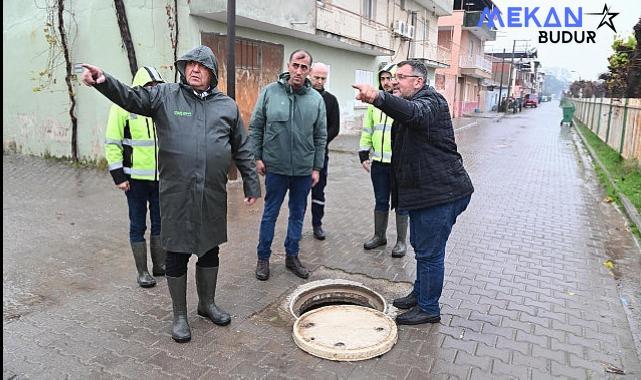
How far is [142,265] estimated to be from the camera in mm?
4402

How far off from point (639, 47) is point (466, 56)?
25758mm

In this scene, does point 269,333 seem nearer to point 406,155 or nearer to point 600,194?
point 406,155

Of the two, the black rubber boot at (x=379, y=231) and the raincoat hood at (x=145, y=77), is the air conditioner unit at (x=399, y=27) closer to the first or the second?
the black rubber boot at (x=379, y=231)

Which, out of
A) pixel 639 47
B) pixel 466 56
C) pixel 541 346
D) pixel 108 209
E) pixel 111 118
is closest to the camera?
pixel 541 346

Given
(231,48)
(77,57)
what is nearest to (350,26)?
(77,57)

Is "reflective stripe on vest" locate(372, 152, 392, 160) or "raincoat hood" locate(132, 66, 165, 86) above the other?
"raincoat hood" locate(132, 66, 165, 86)

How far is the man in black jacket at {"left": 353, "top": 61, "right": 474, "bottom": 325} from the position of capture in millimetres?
3459

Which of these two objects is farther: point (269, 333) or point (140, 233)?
point (140, 233)

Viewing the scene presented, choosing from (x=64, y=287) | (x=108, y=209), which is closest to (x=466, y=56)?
(x=108, y=209)

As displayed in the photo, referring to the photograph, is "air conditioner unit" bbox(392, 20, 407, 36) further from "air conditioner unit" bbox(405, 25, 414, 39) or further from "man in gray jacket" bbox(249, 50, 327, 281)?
"man in gray jacket" bbox(249, 50, 327, 281)

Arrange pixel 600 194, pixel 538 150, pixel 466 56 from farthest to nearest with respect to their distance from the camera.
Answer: pixel 466 56 < pixel 538 150 < pixel 600 194

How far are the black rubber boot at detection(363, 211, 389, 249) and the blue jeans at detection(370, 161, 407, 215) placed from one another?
72 millimetres

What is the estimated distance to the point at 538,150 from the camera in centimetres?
1634

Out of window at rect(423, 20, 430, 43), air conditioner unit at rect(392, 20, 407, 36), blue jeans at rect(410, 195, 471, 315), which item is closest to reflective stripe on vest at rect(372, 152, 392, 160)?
blue jeans at rect(410, 195, 471, 315)
